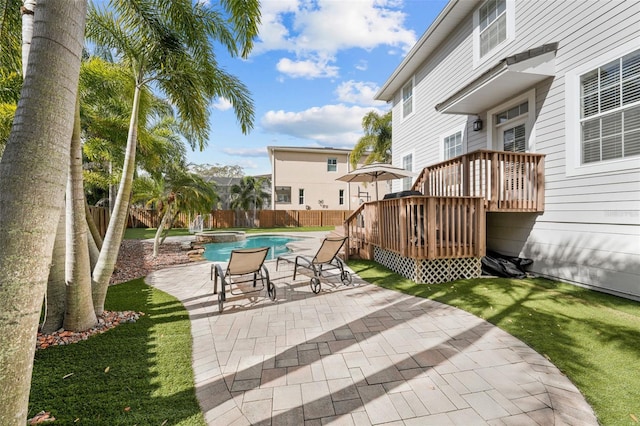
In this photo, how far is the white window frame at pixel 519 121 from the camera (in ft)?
21.9

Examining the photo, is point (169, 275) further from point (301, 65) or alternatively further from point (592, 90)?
point (301, 65)

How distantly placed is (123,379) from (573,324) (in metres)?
5.57

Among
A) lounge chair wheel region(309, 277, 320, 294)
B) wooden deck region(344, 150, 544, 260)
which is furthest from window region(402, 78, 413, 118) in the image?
lounge chair wheel region(309, 277, 320, 294)

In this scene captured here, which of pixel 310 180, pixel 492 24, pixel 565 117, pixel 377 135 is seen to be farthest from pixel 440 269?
pixel 310 180

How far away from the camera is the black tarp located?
6.50 m

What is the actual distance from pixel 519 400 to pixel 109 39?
791 centimetres

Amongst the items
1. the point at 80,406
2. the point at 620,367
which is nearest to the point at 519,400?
the point at 620,367

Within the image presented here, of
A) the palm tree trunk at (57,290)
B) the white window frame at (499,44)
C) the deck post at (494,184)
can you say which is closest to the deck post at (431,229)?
the deck post at (494,184)

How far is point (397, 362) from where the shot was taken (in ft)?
9.84

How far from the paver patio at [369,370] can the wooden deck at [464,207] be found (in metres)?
1.62

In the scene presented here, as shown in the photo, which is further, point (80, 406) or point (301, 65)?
point (301, 65)

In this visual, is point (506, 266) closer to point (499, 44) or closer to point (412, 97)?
point (499, 44)

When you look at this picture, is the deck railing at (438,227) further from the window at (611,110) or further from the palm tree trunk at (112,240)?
the palm tree trunk at (112,240)

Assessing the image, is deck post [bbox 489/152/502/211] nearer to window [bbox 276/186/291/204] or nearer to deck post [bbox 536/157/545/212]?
deck post [bbox 536/157/545/212]
